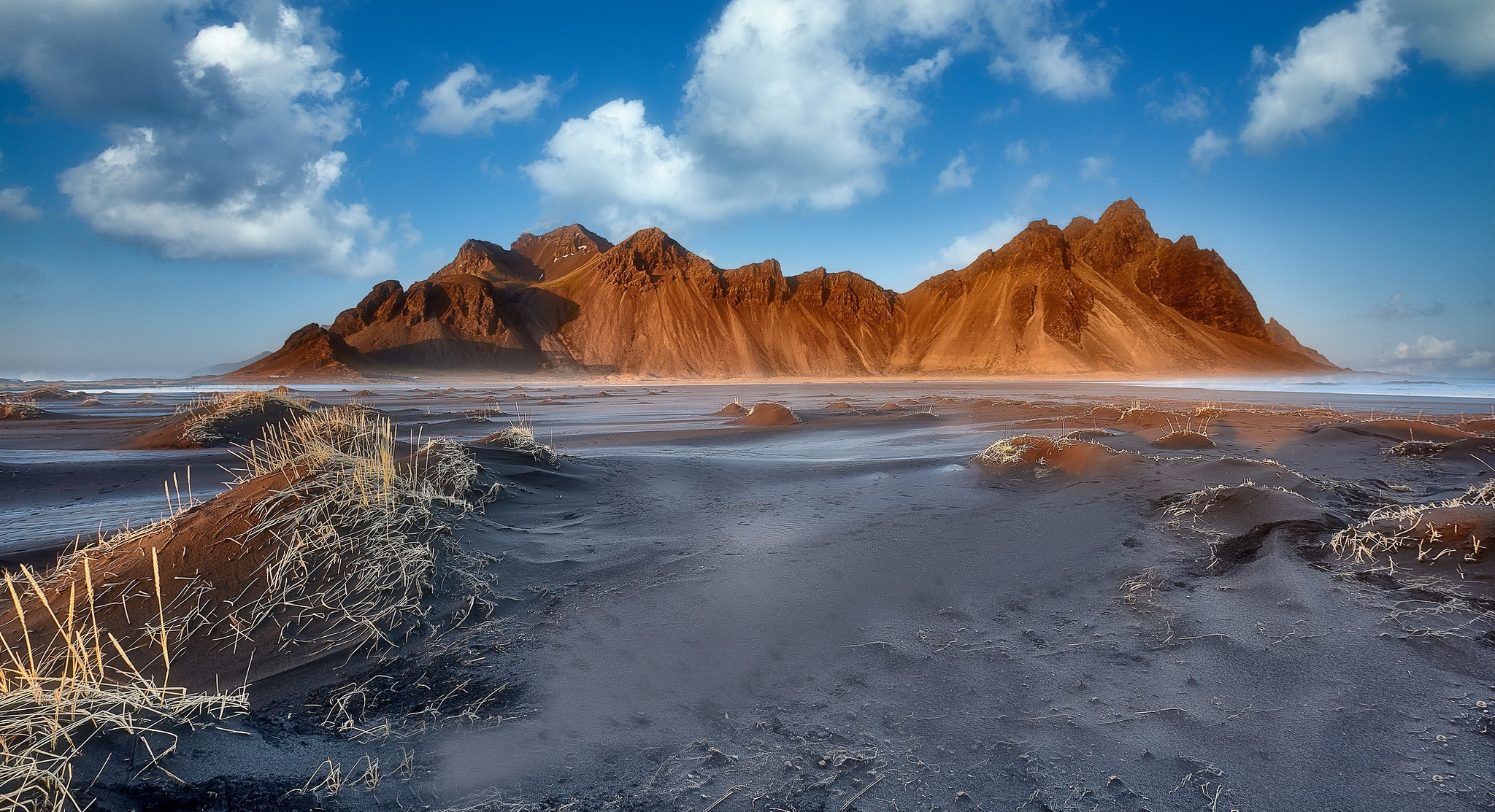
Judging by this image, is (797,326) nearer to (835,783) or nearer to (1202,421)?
(1202,421)

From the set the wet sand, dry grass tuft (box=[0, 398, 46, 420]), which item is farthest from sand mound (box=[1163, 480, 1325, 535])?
dry grass tuft (box=[0, 398, 46, 420])

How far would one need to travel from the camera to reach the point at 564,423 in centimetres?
1703

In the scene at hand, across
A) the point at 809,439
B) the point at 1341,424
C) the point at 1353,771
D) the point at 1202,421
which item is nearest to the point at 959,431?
the point at 809,439

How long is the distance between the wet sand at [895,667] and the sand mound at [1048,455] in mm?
897

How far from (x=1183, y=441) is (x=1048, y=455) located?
303 centimetres

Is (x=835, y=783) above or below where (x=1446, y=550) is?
below

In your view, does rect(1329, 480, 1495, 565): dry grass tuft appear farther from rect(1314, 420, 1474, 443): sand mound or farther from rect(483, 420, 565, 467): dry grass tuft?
rect(483, 420, 565, 467): dry grass tuft

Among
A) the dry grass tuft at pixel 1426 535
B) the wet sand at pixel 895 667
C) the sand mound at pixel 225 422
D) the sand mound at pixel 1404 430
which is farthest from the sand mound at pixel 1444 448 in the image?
the sand mound at pixel 225 422

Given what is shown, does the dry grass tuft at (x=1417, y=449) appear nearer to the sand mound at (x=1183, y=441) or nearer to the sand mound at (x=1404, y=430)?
the sand mound at (x=1404, y=430)

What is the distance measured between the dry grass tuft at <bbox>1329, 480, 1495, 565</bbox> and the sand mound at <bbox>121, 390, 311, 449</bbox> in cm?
1413

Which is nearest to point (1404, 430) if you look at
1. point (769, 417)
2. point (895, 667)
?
point (769, 417)

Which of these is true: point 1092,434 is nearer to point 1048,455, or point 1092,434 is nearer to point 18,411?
point 1048,455

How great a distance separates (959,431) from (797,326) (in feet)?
262

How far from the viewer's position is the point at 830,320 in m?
96.2
